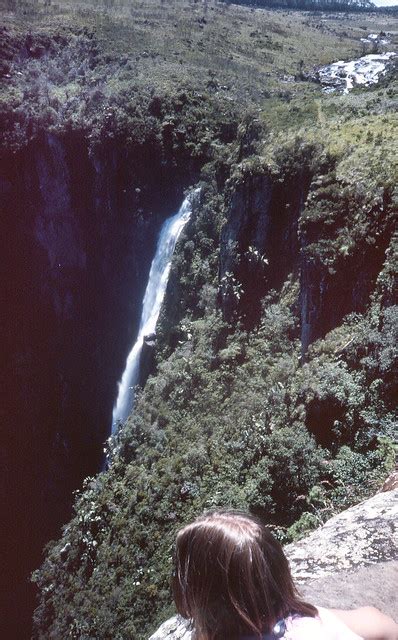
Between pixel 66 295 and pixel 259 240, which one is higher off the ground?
pixel 259 240

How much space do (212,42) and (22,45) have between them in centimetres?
2387

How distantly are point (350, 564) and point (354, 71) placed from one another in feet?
188

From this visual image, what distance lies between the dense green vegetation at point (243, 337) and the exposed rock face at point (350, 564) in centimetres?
272

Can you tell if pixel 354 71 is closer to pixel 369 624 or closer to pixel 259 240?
pixel 259 240

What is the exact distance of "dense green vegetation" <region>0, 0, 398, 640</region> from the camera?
429 inches

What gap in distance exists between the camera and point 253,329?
61.2 feet

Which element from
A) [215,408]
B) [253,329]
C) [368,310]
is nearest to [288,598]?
[368,310]

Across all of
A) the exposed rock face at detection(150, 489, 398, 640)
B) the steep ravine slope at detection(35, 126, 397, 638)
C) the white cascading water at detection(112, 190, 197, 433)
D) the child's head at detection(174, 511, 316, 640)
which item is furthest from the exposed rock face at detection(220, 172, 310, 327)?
the child's head at detection(174, 511, 316, 640)

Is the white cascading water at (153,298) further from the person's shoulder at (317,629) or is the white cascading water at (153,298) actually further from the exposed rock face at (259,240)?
the person's shoulder at (317,629)

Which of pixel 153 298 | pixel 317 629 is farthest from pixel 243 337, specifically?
pixel 317 629

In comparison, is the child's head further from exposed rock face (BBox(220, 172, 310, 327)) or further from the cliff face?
the cliff face

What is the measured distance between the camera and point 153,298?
92.9 feet

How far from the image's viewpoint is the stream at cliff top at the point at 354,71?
4300 cm

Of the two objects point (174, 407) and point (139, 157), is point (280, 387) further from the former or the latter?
point (139, 157)
